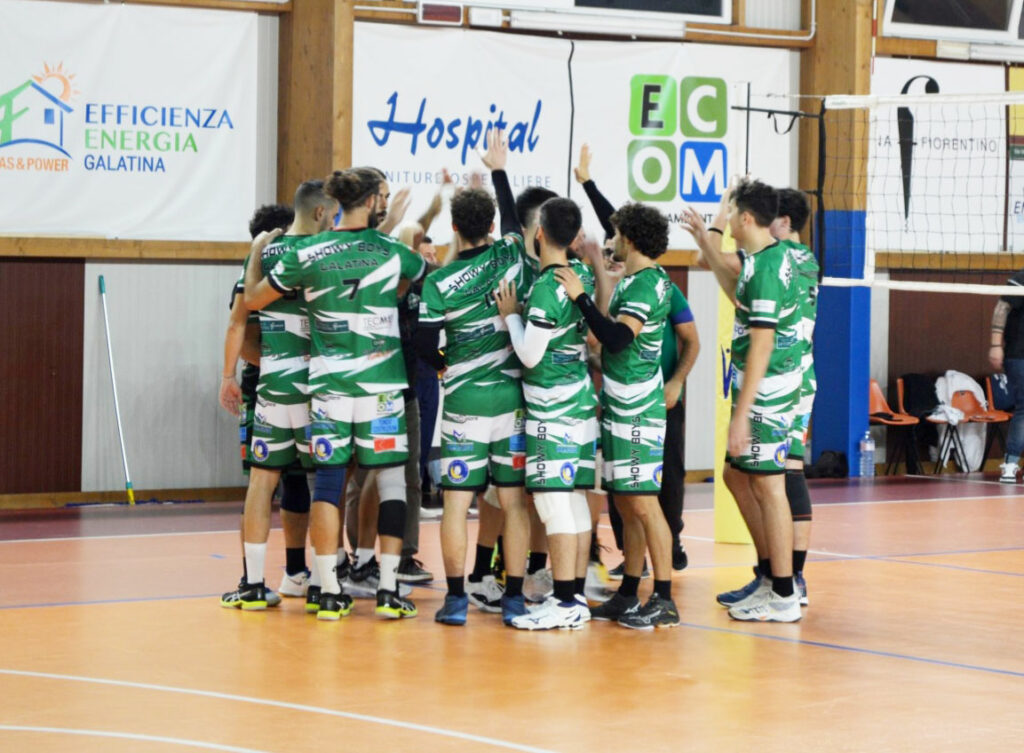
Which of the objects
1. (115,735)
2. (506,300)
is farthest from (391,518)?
(115,735)

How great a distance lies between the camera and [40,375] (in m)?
11.8

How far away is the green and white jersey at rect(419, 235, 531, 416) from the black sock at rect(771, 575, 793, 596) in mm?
1472

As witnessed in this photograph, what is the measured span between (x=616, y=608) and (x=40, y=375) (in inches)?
244

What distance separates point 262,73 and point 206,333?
2073 mm

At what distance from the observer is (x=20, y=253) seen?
11.6m

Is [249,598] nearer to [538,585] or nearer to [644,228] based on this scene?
[538,585]

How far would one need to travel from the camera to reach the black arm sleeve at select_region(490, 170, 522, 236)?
708cm

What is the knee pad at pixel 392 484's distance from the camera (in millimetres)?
7035

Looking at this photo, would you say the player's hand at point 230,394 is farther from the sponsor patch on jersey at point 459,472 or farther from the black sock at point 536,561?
the black sock at point 536,561

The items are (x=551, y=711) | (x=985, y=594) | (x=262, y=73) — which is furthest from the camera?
(x=262, y=73)

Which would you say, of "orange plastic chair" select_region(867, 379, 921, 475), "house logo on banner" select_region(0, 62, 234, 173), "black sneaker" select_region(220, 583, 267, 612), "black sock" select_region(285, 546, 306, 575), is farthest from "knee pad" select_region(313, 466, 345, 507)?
"orange plastic chair" select_region(867, 379, 921, 475)

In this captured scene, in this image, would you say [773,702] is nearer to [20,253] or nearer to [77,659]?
[77,659]

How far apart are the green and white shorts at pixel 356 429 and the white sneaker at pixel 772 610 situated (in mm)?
1725

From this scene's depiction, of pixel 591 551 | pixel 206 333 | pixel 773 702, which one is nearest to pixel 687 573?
pixel 591 551
